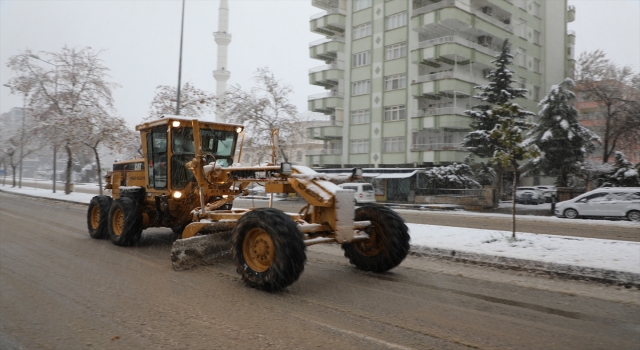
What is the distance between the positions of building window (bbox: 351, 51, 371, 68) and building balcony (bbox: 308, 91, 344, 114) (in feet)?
10.4

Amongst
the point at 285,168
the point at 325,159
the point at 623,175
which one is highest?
the point at 325,159

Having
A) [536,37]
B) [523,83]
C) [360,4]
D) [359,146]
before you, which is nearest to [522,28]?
[536,37]

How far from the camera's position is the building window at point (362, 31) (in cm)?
4044

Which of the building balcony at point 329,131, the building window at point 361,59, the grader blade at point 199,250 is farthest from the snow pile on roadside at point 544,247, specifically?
the building window at point 361,59

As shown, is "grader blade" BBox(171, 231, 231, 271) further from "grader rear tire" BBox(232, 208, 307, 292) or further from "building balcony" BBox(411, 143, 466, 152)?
"building balcony" BBox(411, 143, 466, 152)

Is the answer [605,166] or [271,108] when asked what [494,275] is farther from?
[271,108]

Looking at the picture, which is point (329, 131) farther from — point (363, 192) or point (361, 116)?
point (363, 192)

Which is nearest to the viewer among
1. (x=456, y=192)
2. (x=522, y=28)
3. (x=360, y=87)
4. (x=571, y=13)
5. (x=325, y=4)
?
(x=456, y=192)

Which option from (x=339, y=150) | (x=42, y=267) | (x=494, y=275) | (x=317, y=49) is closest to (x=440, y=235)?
(x=494, y=275)

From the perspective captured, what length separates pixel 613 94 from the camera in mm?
31781

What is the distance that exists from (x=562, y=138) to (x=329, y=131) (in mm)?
19291

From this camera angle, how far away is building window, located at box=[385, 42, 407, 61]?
3753cm

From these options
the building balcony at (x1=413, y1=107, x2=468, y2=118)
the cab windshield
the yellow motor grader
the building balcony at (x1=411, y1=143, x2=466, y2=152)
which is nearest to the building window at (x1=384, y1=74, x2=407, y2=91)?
the building balcony at (x1=413, y1=107, x2=468, y2=118)

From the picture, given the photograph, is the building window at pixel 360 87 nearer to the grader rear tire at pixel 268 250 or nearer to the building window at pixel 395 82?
the building window at pixel 395 82
